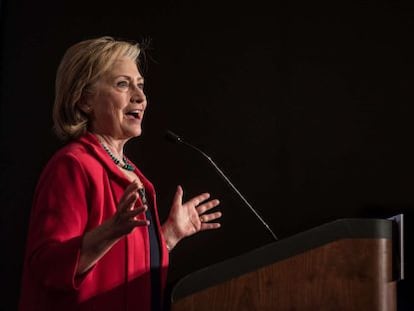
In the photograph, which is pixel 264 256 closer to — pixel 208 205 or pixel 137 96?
pixel 208 205

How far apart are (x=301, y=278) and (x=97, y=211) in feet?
1.88

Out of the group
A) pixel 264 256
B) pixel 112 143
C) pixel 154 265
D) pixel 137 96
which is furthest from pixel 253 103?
pixel 264 256

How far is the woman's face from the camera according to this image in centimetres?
171

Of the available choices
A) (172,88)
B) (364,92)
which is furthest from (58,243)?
(364,92)

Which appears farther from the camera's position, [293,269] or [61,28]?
[61,28]

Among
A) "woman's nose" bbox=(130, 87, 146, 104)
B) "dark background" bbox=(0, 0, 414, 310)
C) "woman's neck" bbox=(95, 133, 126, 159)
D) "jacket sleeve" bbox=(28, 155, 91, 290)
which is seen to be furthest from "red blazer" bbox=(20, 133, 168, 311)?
"dark background" bbox=(0, 0, 414, 310)

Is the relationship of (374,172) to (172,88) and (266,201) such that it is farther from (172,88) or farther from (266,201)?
(172,88)

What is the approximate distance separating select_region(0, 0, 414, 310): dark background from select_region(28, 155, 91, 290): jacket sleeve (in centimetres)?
87

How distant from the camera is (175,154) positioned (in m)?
2.41

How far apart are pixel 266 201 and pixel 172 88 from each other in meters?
0.60

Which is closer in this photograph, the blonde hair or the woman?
the woman

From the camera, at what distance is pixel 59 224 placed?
1381 millimetres

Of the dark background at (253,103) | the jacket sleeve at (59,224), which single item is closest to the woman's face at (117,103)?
the jacket sleeve at (59,224)

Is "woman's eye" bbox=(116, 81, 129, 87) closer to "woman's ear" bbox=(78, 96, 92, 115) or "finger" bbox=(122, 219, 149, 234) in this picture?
"woman's ear" bbox=(78, 96, 92, 115)
